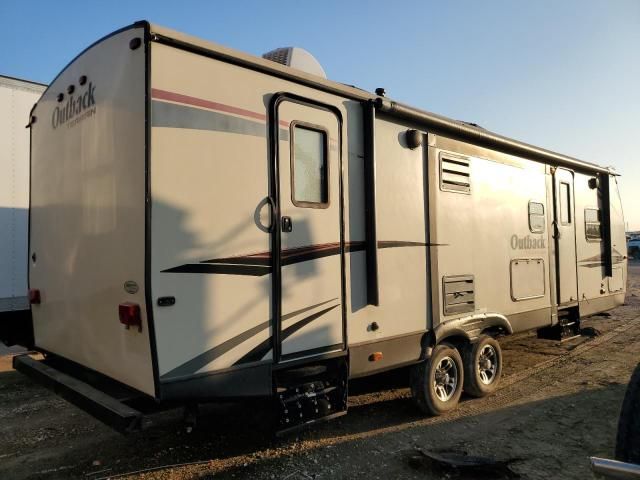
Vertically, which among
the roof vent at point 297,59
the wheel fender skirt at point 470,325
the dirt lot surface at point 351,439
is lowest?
the dirt lot surface at point 351,439

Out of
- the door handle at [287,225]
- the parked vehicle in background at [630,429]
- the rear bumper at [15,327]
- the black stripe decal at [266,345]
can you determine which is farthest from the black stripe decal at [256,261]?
the rear bumper at [15,327]

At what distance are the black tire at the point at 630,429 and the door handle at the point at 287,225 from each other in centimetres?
244

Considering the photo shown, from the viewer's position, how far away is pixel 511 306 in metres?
6.07

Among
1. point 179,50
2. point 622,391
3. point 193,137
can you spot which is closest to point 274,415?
point 193,137

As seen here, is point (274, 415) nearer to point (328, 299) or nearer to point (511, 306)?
point (328, 299)

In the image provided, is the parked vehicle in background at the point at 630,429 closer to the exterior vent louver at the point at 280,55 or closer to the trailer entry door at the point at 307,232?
the trailer entry door at the point at 307,232

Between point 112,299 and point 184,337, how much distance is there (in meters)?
0.67

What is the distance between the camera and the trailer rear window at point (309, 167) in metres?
3.92

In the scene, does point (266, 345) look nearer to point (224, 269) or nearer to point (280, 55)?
point (224, 269)

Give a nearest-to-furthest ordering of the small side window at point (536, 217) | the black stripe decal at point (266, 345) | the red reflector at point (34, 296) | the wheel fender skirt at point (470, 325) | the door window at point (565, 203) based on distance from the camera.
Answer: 1. the black stripe decal at point (266, 345)
2. the red reflector at point (34, 296)
3. the wheel fender skirt at point (470, 325)
4. the small side window at point (536, 217)
5. the door window at point (565, 203)

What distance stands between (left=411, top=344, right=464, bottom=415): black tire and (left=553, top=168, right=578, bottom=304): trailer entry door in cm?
270

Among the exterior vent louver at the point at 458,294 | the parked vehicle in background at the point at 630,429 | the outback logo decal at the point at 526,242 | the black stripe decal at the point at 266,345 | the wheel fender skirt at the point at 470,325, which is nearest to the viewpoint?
the parked vehicle in background at the point at 630,429

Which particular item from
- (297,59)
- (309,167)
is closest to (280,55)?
(297,59)

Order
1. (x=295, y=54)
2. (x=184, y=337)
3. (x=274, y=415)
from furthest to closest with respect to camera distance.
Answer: (x=295, y=54) < (x=274, y=415) < (x=184, y=337)
